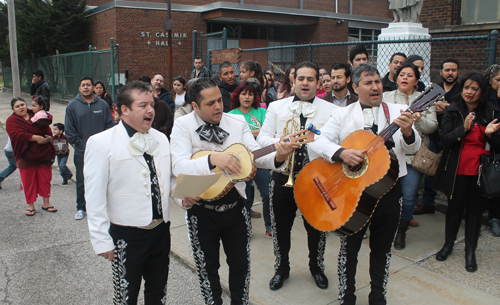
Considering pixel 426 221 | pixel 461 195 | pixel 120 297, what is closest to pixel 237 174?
pixel 120 297

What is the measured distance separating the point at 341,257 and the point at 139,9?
2108 centimetres

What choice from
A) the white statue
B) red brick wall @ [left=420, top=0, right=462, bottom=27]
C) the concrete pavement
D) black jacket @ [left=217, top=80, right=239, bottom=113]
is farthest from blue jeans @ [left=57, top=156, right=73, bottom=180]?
red brick wall @ [left=420, top=0, right=462, bottom=27]

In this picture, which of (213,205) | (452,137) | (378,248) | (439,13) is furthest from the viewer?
(439,13)

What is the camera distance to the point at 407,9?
865 centimetres

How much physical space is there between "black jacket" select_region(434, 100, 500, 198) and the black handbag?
13 centimetres

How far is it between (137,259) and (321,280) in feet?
6.02

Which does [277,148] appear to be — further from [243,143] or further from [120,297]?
[120,297]

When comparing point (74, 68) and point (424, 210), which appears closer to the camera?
point (424, 210)

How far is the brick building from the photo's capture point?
849 inches

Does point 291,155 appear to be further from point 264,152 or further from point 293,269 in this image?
point 293,269

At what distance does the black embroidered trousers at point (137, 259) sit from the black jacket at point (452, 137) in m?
2.90

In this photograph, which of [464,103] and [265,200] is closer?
[464,103]

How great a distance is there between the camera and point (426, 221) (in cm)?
533

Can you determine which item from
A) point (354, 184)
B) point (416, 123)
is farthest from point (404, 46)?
point (354, 184)
